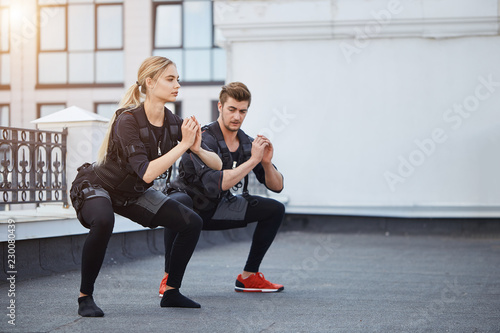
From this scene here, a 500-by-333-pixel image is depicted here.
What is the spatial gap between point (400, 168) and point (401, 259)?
12.5 ft

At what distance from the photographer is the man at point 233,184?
5273 millimetres

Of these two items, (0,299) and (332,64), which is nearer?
(0,299)

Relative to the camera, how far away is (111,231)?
14.2 ft

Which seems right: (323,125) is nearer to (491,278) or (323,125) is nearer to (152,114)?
(491,278)

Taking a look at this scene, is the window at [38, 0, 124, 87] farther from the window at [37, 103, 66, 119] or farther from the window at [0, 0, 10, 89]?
the window at [0, 0, 10, 89]

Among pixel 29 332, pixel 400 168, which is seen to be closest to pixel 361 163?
pixel 400 168

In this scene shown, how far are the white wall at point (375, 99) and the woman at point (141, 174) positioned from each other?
7534mm

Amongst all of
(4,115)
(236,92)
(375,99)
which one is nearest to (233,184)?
(236,92)

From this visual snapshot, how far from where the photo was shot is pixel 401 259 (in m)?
8.20

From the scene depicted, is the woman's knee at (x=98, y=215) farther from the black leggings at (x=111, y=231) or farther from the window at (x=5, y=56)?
the window at (x=5, y=56)

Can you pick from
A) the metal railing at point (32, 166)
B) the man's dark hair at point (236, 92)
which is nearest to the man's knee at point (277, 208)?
the man's dark hair at point (236, 92)

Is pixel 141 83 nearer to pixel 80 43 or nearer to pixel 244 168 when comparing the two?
pixel 244 168

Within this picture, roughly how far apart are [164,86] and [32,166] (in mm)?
2935

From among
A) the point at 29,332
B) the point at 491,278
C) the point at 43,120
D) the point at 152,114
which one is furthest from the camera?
the point at 43,120
